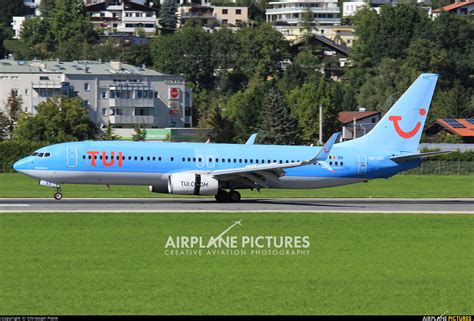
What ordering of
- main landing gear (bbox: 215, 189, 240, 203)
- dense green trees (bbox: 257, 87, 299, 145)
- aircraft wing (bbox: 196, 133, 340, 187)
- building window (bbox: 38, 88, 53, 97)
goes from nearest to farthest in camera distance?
aircraft wing (bbox: 196, 133, 340, 187)
main landing gear (bbox: 215, 189, 240, 203)
dense green trees (bbox: 257, 87, 299, 145)
building window (bbox: 38, 88, 53, 97)

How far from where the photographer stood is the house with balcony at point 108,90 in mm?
165000

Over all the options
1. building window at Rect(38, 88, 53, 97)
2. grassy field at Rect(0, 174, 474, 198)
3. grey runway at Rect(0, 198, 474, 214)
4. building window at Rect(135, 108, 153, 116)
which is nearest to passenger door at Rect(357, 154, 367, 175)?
grey runway at Rect(0, 198, 474, 214)

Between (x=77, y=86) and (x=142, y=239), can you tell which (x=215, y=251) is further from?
(x=77, y=86)

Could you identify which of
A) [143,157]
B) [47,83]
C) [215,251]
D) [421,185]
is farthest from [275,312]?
[47,83]

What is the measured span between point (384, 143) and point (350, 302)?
33306 millimetres

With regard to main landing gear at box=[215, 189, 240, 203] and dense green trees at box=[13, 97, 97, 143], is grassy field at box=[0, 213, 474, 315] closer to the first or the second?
main landing gear at box=[215, 189, 240, 203]

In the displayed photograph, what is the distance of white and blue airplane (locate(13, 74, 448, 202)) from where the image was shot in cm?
5600

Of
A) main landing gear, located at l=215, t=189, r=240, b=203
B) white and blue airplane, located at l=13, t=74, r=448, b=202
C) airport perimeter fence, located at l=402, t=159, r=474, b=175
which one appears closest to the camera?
white and blue airplane, located at l=13, t=74, r=448, b=202

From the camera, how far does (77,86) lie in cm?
16862

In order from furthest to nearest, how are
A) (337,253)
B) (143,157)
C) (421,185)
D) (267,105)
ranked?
(267,105) → (421,185) → (143,157) → (337,253)

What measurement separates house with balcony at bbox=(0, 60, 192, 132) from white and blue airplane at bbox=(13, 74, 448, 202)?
4179 inches

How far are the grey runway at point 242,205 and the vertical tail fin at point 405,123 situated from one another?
3.07m

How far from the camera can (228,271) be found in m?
31.9

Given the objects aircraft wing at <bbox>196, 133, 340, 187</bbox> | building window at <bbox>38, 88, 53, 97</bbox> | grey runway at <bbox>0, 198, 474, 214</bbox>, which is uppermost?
building window at <bbox>38, 88, 53, 97</bbox>
